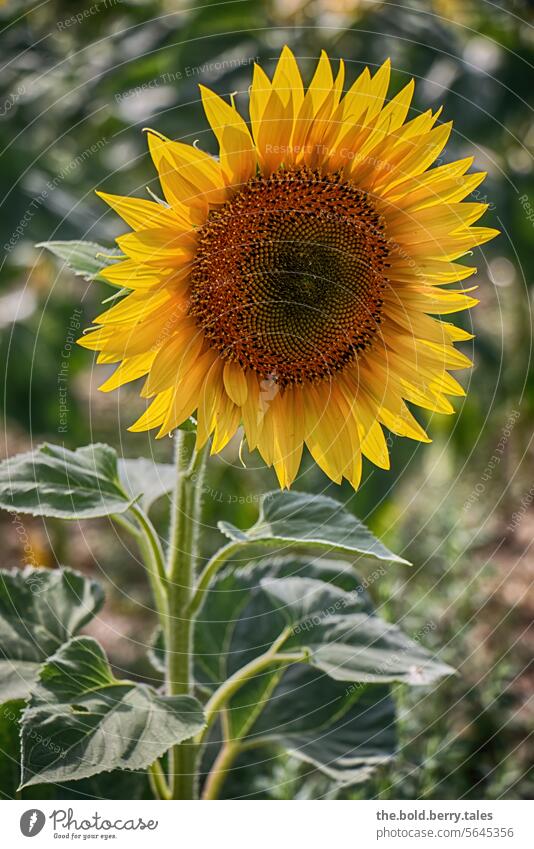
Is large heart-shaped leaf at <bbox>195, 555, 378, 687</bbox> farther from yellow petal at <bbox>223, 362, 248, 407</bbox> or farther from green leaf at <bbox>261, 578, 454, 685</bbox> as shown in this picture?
yellow petal at <bbox>223, 362, 248, 407</bbox>

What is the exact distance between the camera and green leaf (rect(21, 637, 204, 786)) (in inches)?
21.1

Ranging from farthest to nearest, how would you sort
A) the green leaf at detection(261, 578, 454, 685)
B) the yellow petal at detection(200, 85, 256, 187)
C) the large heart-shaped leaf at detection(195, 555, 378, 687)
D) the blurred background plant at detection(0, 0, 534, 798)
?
the blurred background plant at detection(0, 0, 534, 798)
the large heart-shaped leaf at detection(195, 555, 378, 687)
the green leaf at detection(261, 578, 454, 685)
the yellow petal at detection(200, 85, 256, 187)

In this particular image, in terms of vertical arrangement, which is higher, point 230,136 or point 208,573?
point 230,136

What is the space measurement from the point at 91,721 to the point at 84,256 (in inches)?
11.2

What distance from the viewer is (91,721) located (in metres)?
0.56

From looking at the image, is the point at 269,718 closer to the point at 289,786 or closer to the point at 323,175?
the point at 289,786

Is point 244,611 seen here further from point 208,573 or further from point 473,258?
point 473,258

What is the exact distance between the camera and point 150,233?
21.5 inches

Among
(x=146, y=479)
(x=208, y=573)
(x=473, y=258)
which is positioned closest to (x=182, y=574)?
(x=208, y=573)

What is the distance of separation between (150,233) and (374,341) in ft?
0.59

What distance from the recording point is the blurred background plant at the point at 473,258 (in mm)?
980

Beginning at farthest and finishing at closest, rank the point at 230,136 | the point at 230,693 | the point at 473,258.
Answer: the point at 473,258
the point at 230,693
the point at 230,136

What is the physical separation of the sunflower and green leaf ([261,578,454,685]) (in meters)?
0.12
